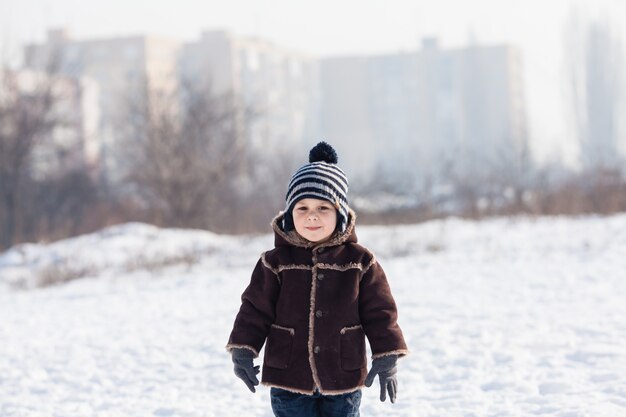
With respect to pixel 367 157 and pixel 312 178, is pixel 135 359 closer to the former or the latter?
pixel 312 178

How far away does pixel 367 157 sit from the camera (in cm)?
7775

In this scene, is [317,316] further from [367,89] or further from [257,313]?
[367,89]

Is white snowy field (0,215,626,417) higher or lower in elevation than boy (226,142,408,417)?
lower

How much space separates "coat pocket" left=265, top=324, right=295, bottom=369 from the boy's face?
0.34m

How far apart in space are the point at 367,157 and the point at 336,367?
7509 cm

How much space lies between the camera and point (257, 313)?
3.10 metres

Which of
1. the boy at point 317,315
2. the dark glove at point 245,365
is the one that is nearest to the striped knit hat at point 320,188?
the boy at point 317,315

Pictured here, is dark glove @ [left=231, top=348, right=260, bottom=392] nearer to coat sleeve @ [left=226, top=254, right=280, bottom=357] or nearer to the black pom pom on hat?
coat sleeve @ [left=226, top=254, right=280, bottom=357]

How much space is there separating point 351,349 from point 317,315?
173 mm

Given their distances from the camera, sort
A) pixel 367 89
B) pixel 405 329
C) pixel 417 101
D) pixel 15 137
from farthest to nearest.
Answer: pixel 367 89
pixel 417 101
pixel 15 137
pixel 405 329

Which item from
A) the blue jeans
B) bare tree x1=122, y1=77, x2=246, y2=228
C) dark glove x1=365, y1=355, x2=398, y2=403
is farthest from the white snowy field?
bare tree x1=122, y1=77, x2=246, y2=228

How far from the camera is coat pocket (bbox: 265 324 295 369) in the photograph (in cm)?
303

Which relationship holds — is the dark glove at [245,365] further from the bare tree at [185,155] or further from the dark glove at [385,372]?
the bare tree at [185,155]

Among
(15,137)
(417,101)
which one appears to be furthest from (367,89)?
(15,137)
